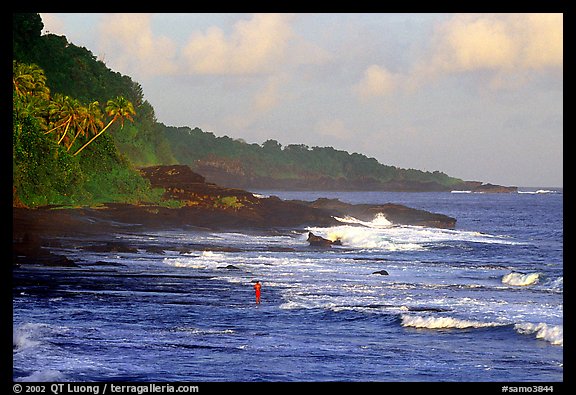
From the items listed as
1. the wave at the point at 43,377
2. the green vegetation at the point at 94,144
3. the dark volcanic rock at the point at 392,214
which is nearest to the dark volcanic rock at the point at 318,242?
the green vegetation at the point at 94,144

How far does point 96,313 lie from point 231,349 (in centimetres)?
664

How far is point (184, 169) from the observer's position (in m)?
78.7

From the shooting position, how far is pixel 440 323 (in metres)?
32.7

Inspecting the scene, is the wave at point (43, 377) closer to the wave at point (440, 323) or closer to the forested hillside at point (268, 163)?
the wave at point (440, 323)

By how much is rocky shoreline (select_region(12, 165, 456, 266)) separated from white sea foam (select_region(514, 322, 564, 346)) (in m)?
20.1

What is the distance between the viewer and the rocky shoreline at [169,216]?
159 ft

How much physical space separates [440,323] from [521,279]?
1731 centimetres

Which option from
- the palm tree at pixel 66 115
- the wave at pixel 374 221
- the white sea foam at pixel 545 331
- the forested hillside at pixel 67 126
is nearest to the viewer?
the white sea foam at pixel 545 331

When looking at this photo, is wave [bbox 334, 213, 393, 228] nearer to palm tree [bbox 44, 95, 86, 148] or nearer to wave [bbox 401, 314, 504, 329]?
palm tree [bbox 44, 95, 86, 148]

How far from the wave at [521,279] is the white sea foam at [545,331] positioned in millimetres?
15626

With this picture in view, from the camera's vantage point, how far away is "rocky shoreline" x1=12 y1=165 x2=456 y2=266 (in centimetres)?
4856

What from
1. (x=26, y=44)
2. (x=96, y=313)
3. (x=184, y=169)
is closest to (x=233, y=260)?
(x=96, y=313)
